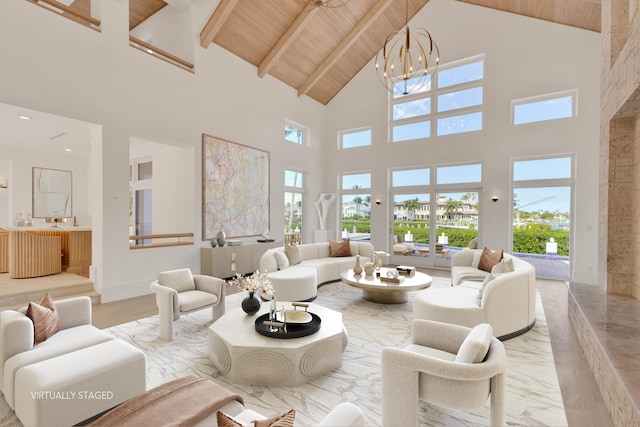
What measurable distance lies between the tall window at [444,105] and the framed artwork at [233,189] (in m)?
4.12

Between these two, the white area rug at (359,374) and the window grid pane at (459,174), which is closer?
the white area rug at (359,374)

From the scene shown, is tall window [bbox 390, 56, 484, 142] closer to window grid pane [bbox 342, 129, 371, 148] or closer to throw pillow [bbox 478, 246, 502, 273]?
window grid pane [bbox 342, 129, 371, 148]

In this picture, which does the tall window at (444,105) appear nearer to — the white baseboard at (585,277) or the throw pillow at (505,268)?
the white baseboard at (585,277)

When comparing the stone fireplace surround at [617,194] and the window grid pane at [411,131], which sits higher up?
the window grid pane at [411,131]

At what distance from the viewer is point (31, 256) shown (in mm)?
5527

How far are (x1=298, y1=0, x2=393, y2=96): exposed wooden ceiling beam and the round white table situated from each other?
24.2 feet

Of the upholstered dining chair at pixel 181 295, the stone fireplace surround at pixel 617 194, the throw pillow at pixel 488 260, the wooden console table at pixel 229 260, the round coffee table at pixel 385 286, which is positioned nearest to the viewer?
the stone fireplace surround at pixel 617 194

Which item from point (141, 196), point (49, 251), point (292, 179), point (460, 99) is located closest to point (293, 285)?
point (49, 251)

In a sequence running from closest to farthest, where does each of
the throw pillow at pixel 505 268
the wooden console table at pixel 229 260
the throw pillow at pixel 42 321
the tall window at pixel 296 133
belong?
1. the throw pillow at pixel 42 321
2. the throw pillow at pixel 505 268
3. the wooden console table at pixel 229 260
4. the tall window at pixel 296 133

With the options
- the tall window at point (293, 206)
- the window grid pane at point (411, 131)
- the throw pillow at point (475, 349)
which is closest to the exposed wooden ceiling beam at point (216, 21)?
the tall window at point (293, 206)

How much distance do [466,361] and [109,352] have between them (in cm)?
249

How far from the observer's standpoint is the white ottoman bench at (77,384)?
1869mm

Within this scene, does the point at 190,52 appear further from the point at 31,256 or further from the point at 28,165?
the point at 28,165

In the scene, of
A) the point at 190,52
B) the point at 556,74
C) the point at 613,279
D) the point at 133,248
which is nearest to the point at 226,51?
the point at 190,52
